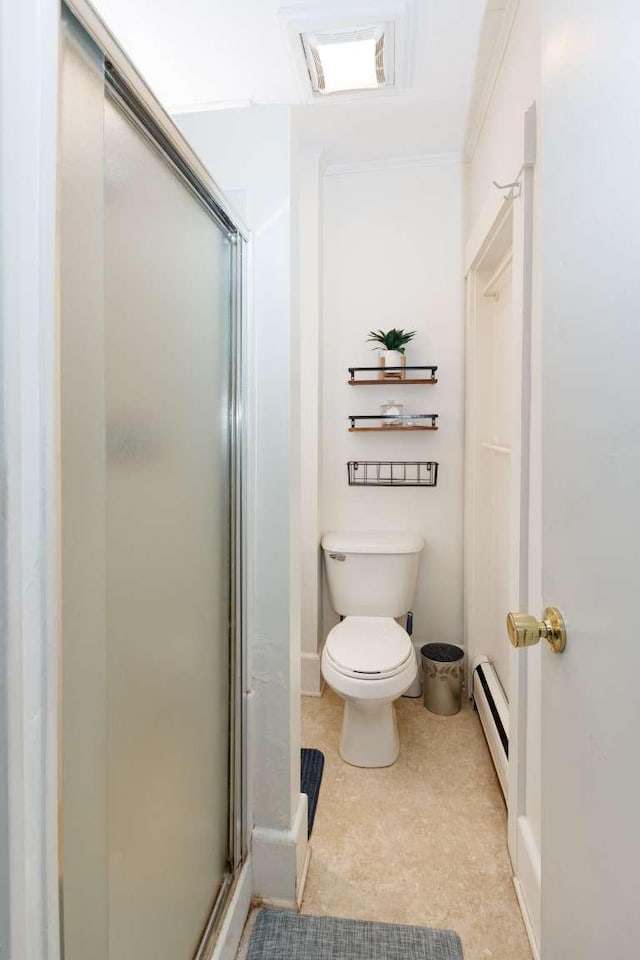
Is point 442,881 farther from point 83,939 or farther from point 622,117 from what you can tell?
point 622,117

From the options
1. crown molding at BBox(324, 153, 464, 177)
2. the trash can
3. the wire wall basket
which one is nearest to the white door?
the trash can

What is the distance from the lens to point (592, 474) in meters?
0.58

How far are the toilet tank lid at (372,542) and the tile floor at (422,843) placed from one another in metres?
0.75

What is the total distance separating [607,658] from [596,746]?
11 centimetres

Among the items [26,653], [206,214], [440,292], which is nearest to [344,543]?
[440,292]

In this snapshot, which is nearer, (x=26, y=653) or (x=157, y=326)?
(x=26, y=653)

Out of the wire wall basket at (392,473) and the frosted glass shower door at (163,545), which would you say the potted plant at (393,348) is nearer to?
the wire wall basket at (392,473)

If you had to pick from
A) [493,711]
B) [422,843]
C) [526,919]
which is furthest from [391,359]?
[526,919]

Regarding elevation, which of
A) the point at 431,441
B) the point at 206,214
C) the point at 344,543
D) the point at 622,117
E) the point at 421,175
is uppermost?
the point at 421,175

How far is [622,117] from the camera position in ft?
1.66

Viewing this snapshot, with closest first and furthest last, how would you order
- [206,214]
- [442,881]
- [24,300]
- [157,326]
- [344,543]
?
[24,300], [157,326], [206,214], [442,881], [344,543]

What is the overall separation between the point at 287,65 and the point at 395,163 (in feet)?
2.60

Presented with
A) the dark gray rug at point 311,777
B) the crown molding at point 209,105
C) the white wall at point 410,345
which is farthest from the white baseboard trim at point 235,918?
the crown molding at point 209,105

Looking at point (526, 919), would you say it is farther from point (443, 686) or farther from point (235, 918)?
point (443, 686)
